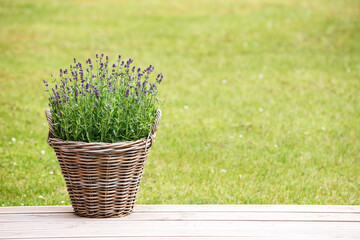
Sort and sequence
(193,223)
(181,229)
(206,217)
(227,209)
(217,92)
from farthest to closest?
(217,92) < (227,209) < (206,217) < (193,223) < (181,229)

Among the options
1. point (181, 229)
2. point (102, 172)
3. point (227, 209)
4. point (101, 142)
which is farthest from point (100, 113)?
point (227, 209)

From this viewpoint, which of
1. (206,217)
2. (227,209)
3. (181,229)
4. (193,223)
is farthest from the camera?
(227,209)

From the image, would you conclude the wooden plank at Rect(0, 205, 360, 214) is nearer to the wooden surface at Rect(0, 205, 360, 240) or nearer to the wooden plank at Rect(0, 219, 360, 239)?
the wooden surface at Rect(0, 205, 360, 240)

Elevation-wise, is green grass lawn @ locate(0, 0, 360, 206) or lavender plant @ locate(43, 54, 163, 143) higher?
lavender plant @ locate(43, 54, 163, 143)

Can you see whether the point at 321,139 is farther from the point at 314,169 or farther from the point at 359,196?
the point at 359,196

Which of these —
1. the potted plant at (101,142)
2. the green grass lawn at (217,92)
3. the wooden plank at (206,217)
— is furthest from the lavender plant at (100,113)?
the green grass lawn at (217,92)

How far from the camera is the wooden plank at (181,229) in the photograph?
9.04 ft

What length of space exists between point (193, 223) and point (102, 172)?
676 millimetres

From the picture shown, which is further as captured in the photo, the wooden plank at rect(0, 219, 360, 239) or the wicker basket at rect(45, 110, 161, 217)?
the wicker basket at rect(45, 110, 161, 217)

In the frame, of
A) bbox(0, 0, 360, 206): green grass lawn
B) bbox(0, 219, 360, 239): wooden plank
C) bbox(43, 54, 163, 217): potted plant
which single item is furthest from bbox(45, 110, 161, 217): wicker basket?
bbox(0, 0, 360, 206): green grass lawn

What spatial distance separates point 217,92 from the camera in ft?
30.3

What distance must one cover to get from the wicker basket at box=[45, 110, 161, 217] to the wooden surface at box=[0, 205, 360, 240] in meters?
0.09

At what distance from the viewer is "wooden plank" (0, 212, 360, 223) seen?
3.02 m

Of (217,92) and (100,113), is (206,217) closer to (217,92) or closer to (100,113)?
(100,113)
